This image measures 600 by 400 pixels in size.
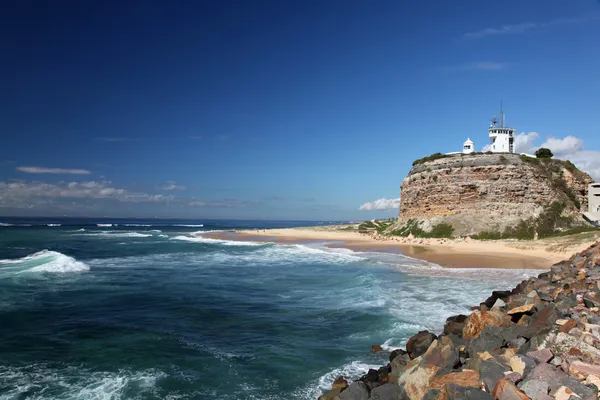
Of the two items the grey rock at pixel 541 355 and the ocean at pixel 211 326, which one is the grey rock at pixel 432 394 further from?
the ocean at pixel 211 326

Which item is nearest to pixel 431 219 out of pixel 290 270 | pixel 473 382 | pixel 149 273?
pixel 290 270

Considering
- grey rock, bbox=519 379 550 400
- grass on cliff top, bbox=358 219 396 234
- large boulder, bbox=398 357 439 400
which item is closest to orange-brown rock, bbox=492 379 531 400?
grey rock, bbox=519 379 550 400

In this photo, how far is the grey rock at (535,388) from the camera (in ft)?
16.1

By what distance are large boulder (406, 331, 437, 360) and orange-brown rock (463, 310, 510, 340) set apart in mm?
833

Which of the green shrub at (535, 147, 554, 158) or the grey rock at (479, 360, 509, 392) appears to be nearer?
the grey rock at (479, 360, 509, 392)

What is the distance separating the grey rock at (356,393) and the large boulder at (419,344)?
2.10m

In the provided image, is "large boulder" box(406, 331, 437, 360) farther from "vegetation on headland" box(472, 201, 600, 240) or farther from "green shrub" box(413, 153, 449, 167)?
"green shrub" box(413, 153, 449, 167)

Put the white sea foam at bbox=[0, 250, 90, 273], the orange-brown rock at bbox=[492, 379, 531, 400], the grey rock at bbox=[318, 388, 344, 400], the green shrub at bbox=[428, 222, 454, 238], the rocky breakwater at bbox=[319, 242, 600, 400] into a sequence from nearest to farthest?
the orange-brown rock at bbox=[492, 379, 531, 400], the rocky breakwater at bbox=[319, 242, 600, 400], the grey rock at bbox=[318, 388, 344, 400], the white sea foam at bbox=[0, 250, 90, 273], the green shrub at bbox=[428, 222, 454, 238]

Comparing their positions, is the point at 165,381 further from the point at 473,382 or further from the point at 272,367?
the point at 473,382

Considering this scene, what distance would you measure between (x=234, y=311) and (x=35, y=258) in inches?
1114

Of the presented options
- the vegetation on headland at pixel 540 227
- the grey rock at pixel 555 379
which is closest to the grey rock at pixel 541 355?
the grey rock at pixel 555 379

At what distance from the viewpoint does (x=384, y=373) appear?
8461 mm

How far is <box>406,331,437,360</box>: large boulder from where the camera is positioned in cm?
867

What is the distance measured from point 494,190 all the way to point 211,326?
43.4 meters
